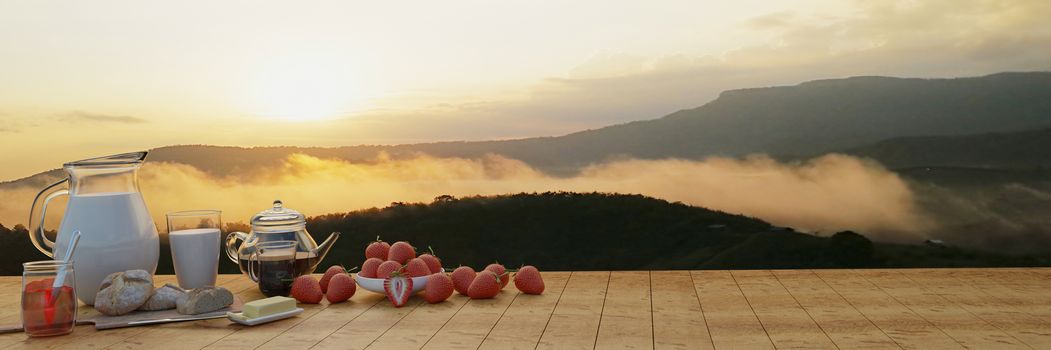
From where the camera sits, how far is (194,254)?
250cm

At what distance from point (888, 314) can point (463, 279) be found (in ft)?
3.53

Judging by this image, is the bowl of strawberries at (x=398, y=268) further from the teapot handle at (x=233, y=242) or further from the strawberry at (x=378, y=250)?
the teapot handle at (x=233, y=242)

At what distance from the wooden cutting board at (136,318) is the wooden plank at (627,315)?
0.90m

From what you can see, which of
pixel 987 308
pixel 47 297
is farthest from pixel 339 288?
pixel 987 308

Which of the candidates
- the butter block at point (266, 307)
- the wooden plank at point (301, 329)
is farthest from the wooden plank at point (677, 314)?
the butter block at point (266, 307)

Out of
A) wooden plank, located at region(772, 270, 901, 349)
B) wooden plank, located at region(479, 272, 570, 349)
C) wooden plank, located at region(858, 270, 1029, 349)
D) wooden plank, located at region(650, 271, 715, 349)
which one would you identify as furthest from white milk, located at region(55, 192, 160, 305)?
wooden plank, located at region(858, 270, 1029, 349)

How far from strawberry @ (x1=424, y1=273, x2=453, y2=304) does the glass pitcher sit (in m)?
0.69

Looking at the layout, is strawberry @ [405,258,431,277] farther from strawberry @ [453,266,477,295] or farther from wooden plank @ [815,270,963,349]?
wooden plank @ [815,270,963,349]

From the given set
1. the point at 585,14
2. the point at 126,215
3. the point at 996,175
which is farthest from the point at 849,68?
the point at 126,215

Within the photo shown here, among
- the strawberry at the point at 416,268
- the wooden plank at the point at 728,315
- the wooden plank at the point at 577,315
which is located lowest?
the wooden plank at the point at 577,315

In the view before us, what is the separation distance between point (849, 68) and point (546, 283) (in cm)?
258

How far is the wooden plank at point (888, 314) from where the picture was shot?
198 cm

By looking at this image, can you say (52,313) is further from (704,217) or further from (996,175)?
(996,175)

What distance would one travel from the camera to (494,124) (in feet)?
15.8
